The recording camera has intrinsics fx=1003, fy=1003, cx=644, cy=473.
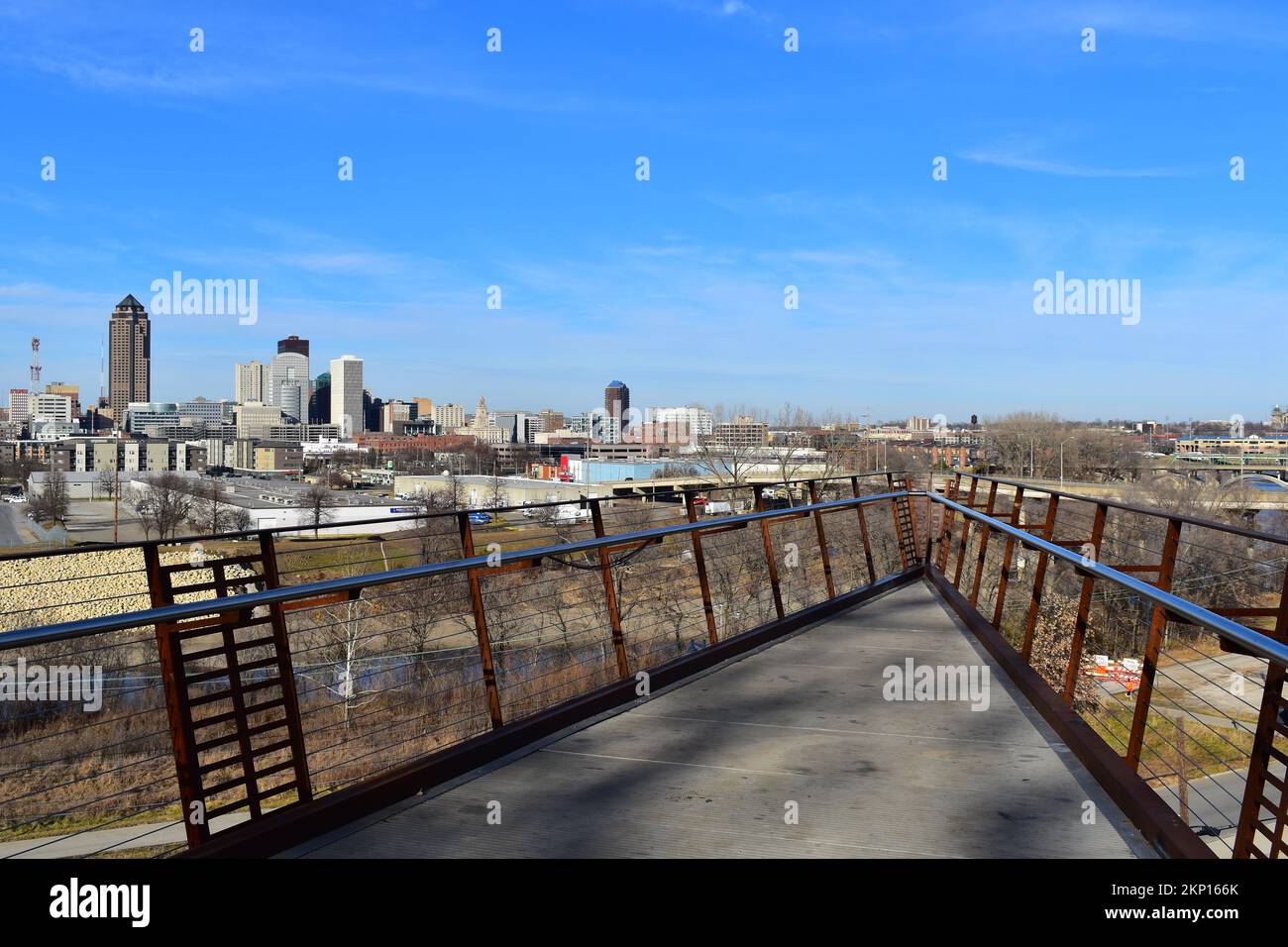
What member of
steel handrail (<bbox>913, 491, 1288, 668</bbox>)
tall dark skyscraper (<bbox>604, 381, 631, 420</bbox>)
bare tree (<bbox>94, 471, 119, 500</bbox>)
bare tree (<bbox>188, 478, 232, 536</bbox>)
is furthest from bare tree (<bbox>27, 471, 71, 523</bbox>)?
tall dark skyscraper (<bbox>604, 381, 631, 420</bbox>)

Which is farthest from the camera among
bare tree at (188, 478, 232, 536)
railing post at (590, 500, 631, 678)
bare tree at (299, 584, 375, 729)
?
bare tree at (188, 478, 232, 536)

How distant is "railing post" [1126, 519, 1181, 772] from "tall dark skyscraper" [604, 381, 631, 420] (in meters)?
156

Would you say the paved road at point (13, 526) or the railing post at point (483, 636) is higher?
the railing post at point (483, 636)

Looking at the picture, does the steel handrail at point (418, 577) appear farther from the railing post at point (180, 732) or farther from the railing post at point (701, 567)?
the railing post at point (701, 567)

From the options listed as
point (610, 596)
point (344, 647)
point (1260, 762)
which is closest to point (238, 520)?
point (344, 647)

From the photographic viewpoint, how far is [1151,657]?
14.5 ft

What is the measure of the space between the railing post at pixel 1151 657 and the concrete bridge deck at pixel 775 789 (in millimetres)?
279

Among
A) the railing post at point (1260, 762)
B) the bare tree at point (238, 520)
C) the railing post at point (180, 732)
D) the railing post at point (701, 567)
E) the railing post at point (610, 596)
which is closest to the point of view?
the railing post at point (1260, 762)

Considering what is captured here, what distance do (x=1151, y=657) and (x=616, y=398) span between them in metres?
164

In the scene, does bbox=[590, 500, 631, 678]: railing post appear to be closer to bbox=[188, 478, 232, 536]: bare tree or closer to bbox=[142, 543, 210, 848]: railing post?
bbox=[142, 543, 210, 848]: railing post

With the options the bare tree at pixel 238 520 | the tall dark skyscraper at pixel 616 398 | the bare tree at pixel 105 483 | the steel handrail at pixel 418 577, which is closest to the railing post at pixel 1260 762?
the steel handrail at pixel 418 577

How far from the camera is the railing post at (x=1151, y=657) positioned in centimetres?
431

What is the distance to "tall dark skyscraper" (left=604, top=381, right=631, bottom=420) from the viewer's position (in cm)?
Answer: 16338
